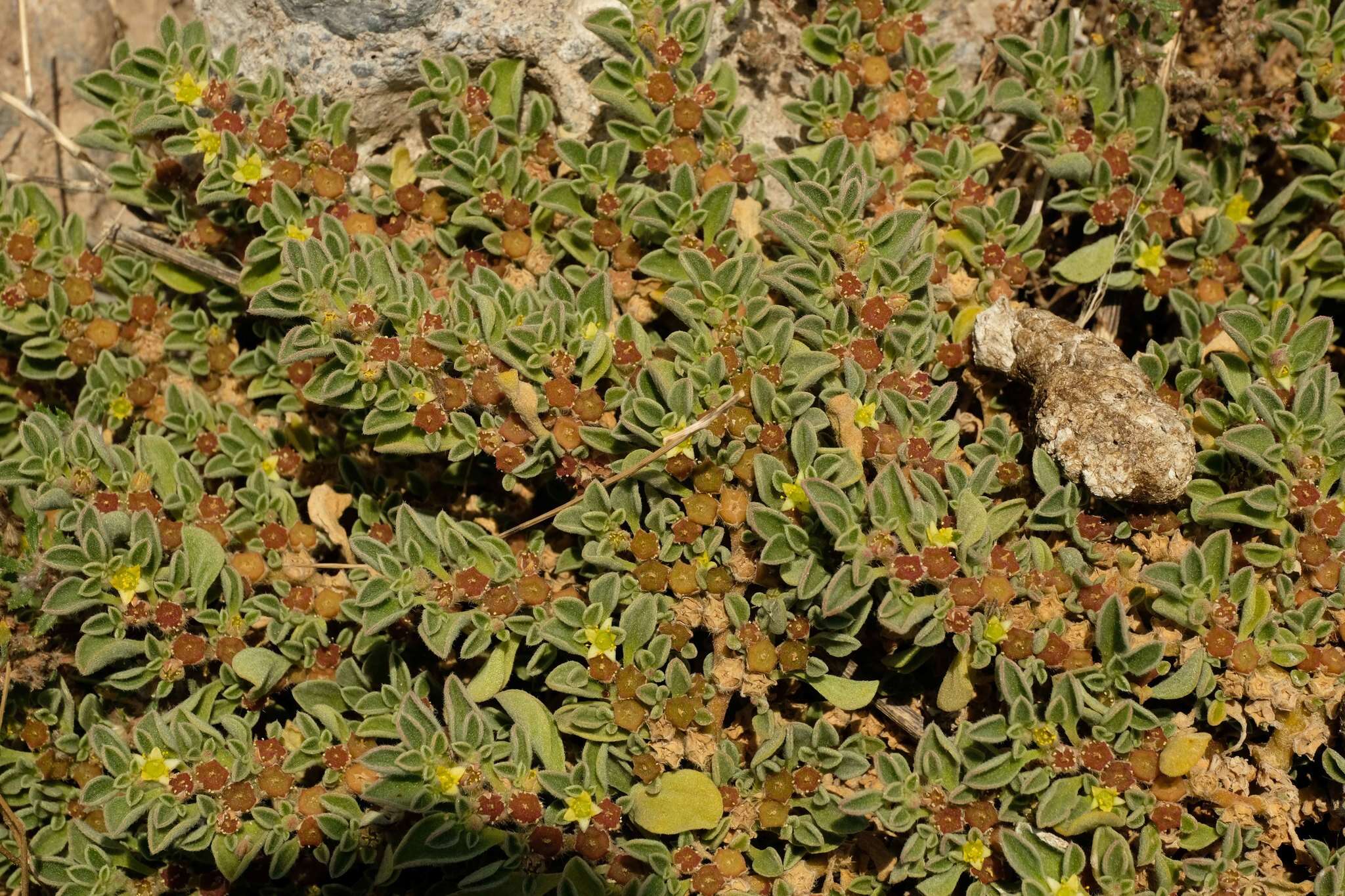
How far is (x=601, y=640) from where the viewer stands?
4258 mm

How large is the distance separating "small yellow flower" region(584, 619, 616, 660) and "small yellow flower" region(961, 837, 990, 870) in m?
1.42

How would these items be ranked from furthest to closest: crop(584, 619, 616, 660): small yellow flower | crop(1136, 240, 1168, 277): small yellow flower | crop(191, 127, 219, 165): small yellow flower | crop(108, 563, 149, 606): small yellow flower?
crop(1136, 240, 1168, 277): small yellow flower → crop(191, 127, 219, 165): small yellow flower → crop(108, 563, 149, 606): small yellow flower → crop(584, 619, 616, 660): small yellow flower

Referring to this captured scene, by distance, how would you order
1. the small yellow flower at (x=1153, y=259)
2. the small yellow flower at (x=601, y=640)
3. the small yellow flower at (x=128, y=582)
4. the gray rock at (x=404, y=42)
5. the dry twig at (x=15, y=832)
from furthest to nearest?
the gray rock at (x=404, y=42) < the small yellow flower at (x=1153, y=259) < the dry twig at (x=15, y=832) < the small yellow flower at (x=128, y=582) < the small yellow flower at (x=601, y=640)

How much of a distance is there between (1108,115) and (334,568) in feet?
12.6

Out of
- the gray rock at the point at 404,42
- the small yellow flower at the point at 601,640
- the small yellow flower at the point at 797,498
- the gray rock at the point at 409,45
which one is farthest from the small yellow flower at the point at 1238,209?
the small yellow flower at the point at 601,640

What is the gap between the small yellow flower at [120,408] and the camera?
5211 millimetres

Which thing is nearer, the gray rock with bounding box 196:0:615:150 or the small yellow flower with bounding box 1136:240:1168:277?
the small yellow flower with bounding box 1136:240:1168:277

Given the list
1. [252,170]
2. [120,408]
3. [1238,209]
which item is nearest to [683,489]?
[252,170]

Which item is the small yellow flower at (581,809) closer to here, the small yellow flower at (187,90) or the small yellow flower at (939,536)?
the small yellow flower at (939,536)

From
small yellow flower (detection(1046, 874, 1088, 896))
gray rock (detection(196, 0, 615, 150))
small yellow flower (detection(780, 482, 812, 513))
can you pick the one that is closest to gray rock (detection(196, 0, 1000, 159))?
gray rock (detection(196, 0, 615, 150))

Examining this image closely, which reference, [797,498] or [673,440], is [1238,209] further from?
[673,440]

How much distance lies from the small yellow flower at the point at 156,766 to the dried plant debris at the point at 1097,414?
351 centimetres

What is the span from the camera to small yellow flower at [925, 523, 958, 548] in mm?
4180

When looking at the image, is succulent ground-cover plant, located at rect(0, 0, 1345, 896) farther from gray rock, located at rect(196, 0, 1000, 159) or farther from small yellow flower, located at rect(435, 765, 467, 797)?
gray rock, located at rect(196, 0, 1000, 159)
